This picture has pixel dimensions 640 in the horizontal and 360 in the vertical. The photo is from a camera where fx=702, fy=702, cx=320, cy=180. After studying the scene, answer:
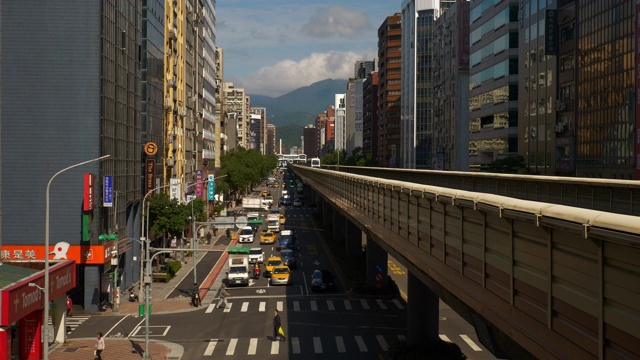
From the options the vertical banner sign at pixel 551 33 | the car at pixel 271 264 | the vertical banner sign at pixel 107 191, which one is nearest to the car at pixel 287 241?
the car at pixel 271 264

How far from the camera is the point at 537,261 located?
40.5ft

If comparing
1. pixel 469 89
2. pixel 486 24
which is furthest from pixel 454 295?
pixel 469 89

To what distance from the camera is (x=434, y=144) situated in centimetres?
13738

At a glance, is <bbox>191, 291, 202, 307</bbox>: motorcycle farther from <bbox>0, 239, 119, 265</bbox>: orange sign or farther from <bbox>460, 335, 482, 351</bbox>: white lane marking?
<bbox>460, 335, 482, 351</bbox>: white lane marking

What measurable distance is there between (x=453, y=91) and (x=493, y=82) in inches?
978

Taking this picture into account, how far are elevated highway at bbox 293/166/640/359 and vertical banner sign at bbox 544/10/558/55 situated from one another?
5147cm

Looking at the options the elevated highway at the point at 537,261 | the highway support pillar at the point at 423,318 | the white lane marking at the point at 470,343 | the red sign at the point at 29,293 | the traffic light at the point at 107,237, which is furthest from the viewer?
the traffic light at the point at 107,237

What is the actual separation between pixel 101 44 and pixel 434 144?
97.4 metres

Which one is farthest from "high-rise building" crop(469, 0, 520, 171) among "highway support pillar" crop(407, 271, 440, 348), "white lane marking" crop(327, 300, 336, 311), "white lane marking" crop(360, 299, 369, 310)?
"highway support pillar" crop(407, 271, 440, 348)

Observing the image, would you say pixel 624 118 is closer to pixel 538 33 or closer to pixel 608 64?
pixel 608 64

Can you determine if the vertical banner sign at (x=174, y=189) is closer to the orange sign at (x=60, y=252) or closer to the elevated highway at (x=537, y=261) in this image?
the orange sign at (x=60, y=252)

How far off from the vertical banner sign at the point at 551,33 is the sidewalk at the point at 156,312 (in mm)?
40996

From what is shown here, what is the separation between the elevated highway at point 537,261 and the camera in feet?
31.4

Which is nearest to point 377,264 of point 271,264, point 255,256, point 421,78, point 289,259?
point 271,264
